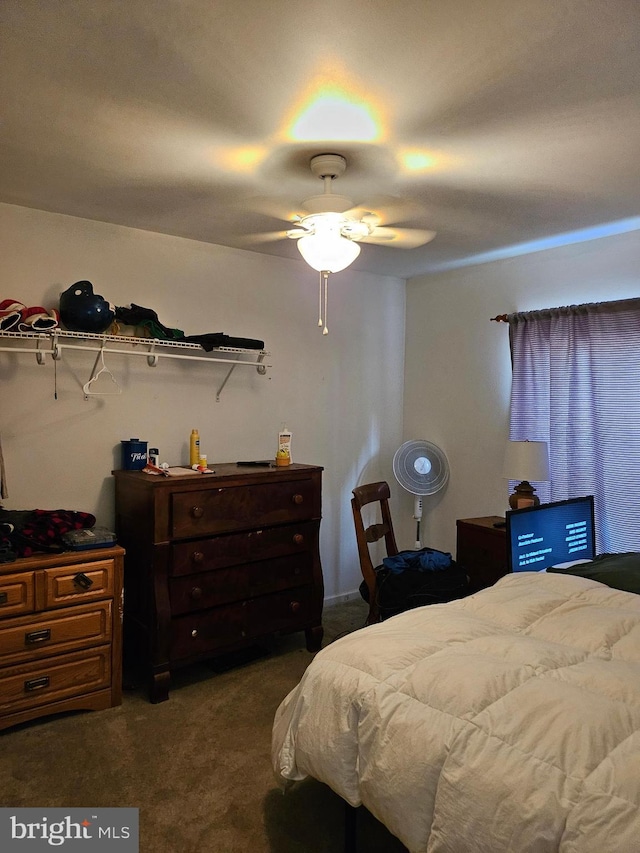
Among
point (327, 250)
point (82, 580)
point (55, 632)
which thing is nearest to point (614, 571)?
point (327, 250)

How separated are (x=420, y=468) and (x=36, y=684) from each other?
2592mm

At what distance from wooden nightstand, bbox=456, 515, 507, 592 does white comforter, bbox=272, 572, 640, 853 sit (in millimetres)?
1267

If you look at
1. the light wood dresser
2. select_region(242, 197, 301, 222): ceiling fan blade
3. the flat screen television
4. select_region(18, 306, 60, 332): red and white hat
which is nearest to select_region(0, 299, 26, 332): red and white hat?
select_region(18, 306, 60, 332): red and white hat

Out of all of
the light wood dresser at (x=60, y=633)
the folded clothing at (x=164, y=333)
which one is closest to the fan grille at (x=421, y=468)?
the folded clothing at (x=164, y=333)

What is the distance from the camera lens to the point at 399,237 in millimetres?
3215

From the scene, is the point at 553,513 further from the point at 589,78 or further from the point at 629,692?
the point at 589,78

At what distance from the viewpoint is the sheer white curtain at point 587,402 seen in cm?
308

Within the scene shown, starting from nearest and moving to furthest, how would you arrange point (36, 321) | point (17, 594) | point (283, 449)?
point (17, 594) < point (36, 321) < point (283, 449)

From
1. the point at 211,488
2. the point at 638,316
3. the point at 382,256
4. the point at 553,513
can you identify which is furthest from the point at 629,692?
the point at 382,256

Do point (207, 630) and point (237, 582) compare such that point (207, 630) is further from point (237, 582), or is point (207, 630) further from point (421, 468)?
point (421, 468)

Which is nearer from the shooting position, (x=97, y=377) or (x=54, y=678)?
(x=54, y=678)

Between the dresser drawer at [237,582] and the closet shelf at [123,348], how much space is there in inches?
42.0

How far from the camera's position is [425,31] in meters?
1.48

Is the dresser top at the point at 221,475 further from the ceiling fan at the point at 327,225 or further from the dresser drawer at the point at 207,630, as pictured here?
the ceiling fan at the point at 327,225
